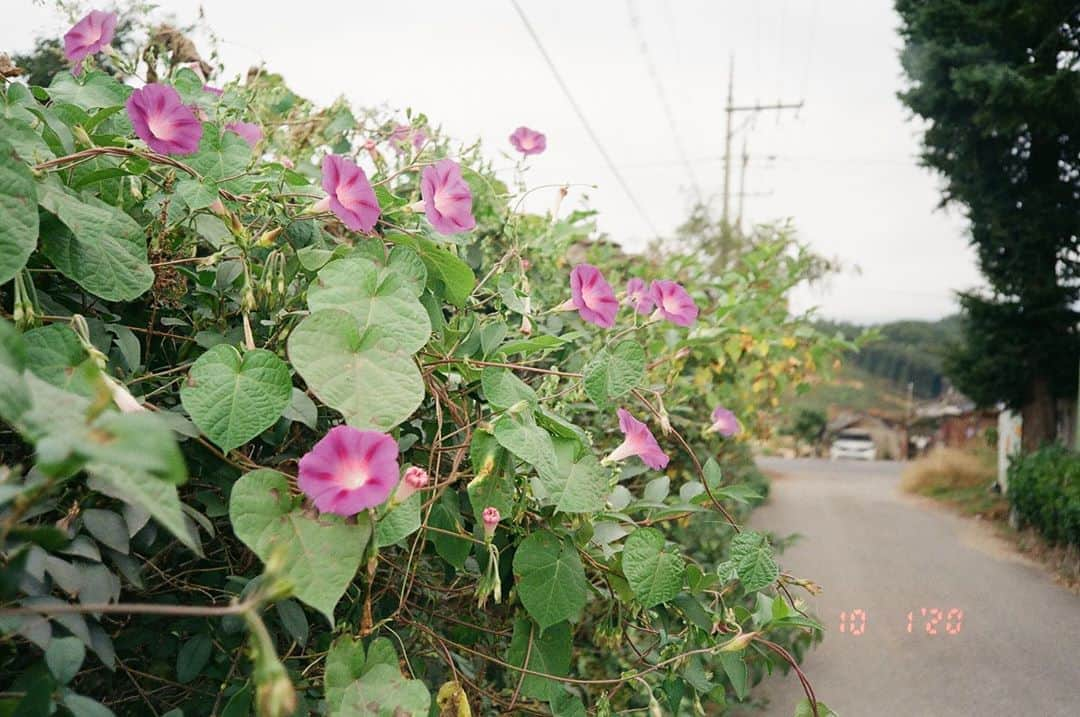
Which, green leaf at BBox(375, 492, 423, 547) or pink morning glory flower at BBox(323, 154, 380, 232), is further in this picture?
pink morning glory flower at BBox(323, 154, 380, 232)

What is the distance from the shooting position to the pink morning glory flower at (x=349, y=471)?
657 mm

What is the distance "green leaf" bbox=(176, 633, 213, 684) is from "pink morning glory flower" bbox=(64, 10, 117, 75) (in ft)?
2.87

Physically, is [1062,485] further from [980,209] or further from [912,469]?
[912,469]

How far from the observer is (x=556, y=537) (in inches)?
37.6

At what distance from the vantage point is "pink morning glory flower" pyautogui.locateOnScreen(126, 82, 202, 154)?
0.84m

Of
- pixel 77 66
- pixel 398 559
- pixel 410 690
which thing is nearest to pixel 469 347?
pixel 398 559

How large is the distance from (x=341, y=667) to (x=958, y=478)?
9869mm

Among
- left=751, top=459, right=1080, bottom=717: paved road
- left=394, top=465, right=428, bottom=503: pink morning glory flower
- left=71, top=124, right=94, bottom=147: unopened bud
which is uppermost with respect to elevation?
left=71, top=124, right=94, bottom=147: unopened bud

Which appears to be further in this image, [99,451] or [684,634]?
[684,634]

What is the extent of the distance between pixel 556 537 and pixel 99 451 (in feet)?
2.07

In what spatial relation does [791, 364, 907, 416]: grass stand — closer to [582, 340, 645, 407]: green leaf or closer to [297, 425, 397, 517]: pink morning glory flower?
[582, 340, 645, 407]: green leaf

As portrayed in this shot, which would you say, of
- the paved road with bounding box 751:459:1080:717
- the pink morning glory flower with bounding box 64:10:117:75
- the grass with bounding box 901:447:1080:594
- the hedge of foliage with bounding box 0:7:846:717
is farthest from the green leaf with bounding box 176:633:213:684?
the grass with bounding box 901:447:1080:594

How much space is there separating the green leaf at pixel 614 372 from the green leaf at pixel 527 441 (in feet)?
0.33

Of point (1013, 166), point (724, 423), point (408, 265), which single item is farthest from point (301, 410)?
point (1013, 166)
